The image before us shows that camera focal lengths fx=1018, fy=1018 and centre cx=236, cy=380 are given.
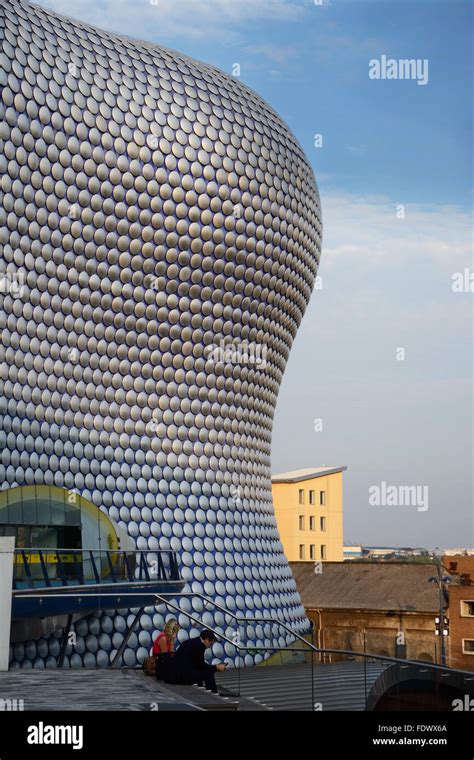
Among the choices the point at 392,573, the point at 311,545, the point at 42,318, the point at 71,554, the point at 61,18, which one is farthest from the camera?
the point at 311,545

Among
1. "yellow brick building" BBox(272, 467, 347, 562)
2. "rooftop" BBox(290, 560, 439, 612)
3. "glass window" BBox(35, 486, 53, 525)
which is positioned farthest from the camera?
"yellow brick building" BBox(272, 467, 347, 562)

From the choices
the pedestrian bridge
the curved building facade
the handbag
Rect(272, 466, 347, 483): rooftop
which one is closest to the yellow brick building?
Rect(272, 466, 347, 483): rooftop

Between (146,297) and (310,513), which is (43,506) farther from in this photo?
(310,513)

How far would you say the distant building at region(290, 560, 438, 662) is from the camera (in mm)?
39875

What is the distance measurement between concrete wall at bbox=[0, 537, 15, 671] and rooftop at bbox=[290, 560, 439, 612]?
2974cm

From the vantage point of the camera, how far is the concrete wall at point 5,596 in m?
12.6

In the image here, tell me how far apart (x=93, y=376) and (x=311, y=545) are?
3913cm

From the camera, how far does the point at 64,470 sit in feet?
76.0

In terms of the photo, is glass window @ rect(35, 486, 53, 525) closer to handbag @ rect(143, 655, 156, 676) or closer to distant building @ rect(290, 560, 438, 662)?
handbag @ rect(143, 655, 156, 676)

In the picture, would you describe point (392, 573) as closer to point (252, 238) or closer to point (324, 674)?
point (252, 238)

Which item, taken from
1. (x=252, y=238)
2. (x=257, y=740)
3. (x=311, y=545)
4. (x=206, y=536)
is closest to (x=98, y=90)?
(x=252, y=238)

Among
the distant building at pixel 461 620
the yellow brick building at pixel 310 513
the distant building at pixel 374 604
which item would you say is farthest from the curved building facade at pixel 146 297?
the yellow brick building at pixel 310 513

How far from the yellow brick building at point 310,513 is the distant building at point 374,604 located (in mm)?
13764

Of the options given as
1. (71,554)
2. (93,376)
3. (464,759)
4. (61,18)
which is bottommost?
(464,759)
